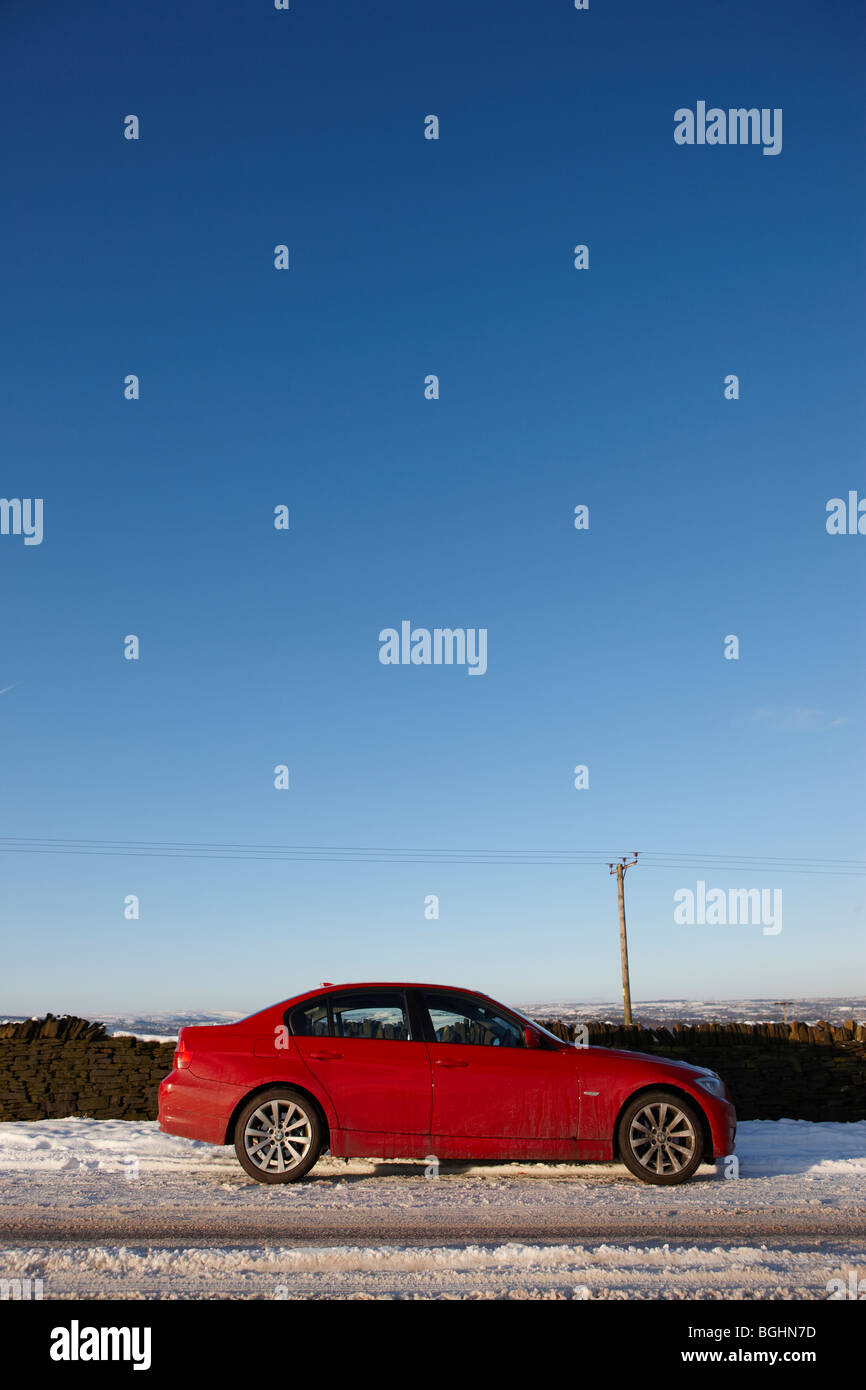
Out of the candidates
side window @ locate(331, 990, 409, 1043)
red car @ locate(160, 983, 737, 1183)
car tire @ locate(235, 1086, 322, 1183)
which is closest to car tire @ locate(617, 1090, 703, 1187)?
red car @ locate(160, 983, 737, 1183)

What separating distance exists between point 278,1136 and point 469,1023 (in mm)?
1671

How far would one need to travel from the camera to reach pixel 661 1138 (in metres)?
7.34

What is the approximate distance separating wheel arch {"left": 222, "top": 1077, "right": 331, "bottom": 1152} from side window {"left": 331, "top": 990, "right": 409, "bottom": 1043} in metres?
0.48

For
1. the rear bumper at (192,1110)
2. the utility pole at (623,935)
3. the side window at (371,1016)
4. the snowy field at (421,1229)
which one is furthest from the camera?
the utility pole at (623,935)

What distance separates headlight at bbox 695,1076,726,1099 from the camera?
746 cm

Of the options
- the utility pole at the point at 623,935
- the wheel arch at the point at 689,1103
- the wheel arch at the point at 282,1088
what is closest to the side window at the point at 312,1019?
the wheel arch at the point at 282,1088

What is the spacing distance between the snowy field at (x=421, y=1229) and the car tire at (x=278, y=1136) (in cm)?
17

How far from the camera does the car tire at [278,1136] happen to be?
23.7 feet

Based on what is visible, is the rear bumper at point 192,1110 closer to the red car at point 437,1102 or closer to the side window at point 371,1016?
the red car at point 437,1102

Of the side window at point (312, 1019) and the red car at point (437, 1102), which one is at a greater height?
the side window at point (312, 1019)

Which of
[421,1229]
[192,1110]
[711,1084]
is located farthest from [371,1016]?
[711,1084]

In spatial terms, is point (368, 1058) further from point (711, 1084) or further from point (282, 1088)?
point (711, 1084)

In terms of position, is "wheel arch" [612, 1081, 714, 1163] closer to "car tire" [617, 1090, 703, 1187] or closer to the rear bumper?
"car tire" [617, 1090, 703, 1187]
